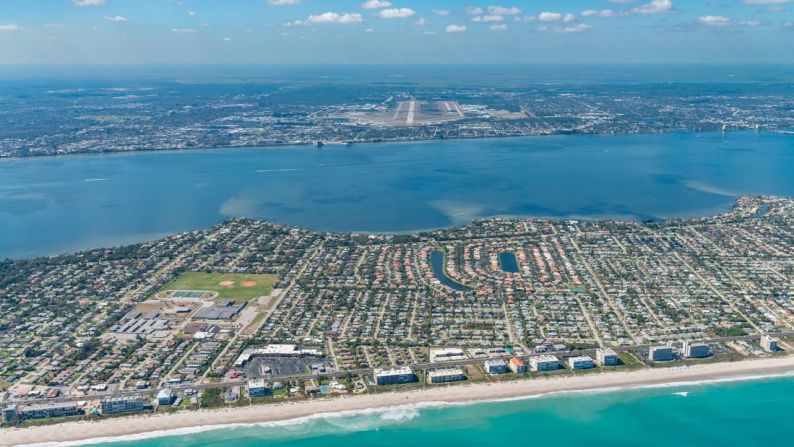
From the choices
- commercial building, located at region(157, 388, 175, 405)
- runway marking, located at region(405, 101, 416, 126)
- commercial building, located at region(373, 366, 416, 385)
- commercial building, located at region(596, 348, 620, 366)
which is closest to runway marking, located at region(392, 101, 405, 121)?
runway marking, located at region(405, 101, 416, 126)

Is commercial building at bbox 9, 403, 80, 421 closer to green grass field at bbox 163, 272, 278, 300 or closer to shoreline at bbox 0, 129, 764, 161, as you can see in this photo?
green grass field at bbox 163, 272, 278, 300

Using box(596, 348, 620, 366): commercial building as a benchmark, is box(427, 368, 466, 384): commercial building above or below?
below

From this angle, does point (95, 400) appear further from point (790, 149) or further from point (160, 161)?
point (790, 149)

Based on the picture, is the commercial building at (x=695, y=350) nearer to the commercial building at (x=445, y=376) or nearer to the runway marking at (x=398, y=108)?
the commercial building at (x=445, y=376)

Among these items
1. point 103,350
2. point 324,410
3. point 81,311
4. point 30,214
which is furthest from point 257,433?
point 30,214

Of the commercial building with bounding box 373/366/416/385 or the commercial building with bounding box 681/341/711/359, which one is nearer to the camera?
the commercial building with bounding box 373/366/416/385

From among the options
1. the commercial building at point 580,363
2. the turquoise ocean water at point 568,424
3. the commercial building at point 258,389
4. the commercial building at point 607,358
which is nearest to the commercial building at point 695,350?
the turquoise ocean water at point 568,424
